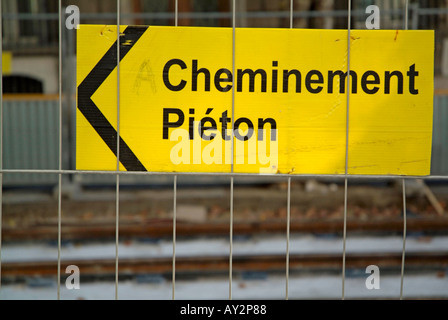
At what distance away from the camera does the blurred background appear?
4488 mm

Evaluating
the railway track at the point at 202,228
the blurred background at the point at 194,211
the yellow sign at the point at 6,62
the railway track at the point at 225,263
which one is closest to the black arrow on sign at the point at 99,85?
the blurred background at the point at 194,211

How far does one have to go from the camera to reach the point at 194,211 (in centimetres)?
509

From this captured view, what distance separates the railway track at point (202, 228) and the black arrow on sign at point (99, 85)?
1.01 metres

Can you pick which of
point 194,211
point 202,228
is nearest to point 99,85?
point 194,211

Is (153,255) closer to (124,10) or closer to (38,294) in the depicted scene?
(38,294)

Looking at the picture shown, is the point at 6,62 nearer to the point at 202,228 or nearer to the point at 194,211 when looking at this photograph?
the point at 194,211

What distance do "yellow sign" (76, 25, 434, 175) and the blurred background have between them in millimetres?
196

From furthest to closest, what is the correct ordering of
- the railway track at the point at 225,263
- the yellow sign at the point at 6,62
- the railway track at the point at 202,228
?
the railway track at the point at 202,228 → the railway track at the point at 225,263 → the yellow sign at the point at 6,62

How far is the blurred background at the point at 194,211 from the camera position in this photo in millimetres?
4488

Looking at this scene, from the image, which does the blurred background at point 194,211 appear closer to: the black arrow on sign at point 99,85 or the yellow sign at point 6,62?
the yellow sign at point 6,62

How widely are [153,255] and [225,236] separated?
717 millimetres

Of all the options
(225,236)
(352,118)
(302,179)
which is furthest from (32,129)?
(352,118)

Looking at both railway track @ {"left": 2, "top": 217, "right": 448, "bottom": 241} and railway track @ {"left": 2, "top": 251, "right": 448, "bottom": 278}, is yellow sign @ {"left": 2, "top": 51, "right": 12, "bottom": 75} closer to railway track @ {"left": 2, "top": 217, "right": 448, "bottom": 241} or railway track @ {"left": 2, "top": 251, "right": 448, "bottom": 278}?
railway track @ {"left": 2, "top": 217, "right": 448, "bottom": 241}

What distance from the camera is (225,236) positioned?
515cm
